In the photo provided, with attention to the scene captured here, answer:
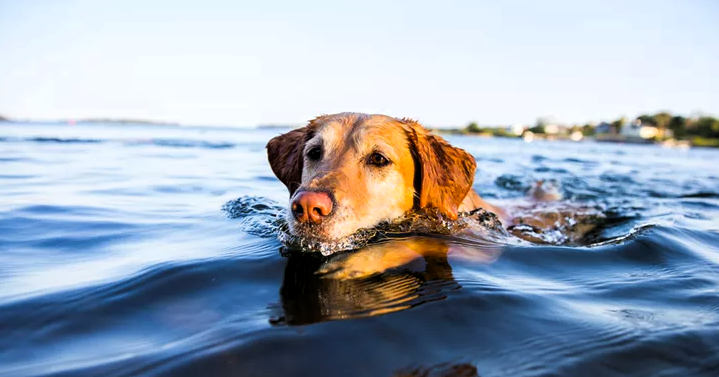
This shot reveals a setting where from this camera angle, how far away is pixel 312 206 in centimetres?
353

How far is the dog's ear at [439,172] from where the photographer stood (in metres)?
4.85

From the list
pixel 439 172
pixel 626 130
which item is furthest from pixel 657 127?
pixel 439 172

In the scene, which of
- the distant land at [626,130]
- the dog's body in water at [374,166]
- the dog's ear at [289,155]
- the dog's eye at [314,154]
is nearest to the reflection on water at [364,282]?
the dog's body in water at [374,166]

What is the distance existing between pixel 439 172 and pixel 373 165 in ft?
2.53

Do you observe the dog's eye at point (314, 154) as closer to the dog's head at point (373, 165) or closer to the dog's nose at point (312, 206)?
the dog's head at point (373, 165)

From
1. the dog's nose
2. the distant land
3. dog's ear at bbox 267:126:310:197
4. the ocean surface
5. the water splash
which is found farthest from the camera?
the distant land

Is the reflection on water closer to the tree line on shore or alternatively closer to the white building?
the tree line on shore

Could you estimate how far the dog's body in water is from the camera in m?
4.12

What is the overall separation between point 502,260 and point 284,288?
200 centimetres

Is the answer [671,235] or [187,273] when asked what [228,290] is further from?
[671,235]

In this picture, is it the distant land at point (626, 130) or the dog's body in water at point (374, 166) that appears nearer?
the dog's body in water at point (374, 166)

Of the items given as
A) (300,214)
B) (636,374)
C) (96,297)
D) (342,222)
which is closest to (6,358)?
(96,297)

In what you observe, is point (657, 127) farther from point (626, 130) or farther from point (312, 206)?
point (312, 206)

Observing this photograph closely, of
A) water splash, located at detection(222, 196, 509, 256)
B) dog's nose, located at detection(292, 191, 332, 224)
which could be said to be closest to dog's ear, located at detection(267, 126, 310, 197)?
water splash, located at detection(222, 196, 509, 256)
